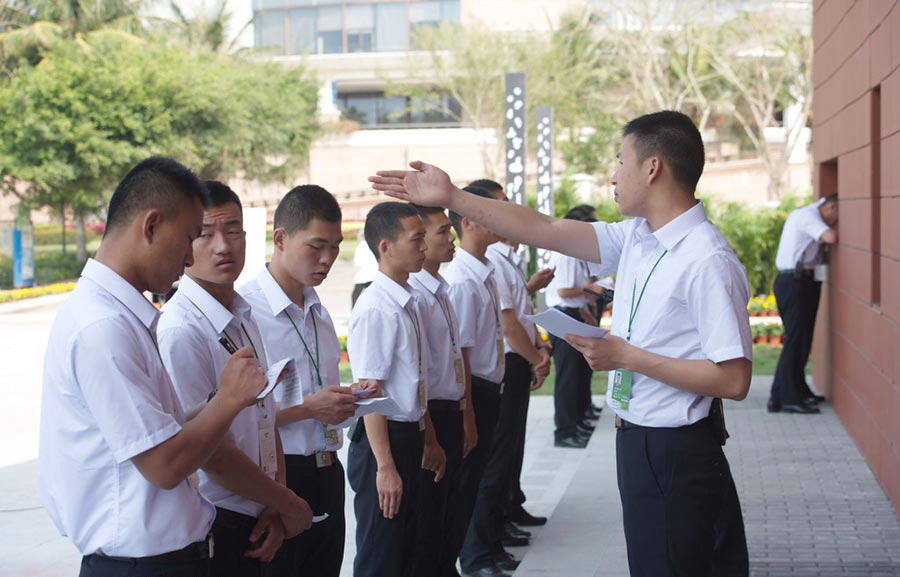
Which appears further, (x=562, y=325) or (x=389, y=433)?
(x=389, y=433)

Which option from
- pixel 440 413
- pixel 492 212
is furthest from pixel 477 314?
pixel 492 212

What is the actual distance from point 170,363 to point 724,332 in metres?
1.54

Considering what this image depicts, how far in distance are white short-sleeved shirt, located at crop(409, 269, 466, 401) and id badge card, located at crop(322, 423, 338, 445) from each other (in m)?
1.07

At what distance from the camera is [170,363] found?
2842mm

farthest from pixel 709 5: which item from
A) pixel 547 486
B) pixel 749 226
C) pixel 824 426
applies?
pixel 547 486

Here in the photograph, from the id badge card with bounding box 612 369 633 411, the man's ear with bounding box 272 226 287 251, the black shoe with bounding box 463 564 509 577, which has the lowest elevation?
the black shoe with bounding box 463 564 509 577

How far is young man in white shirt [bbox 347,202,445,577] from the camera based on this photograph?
4211 millimetres

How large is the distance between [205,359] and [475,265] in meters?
2.89

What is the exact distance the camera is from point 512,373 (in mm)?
6531

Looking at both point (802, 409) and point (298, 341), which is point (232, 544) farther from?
point (802, 409)

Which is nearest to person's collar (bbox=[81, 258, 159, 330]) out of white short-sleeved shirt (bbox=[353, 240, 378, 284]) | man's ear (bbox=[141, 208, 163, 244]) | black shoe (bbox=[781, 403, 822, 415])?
man's ear (bbox=[141, 208, 163, 244])

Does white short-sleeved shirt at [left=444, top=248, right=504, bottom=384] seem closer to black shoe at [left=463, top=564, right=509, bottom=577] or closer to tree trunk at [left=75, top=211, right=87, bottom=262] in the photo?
black shoe at [left=463, top=564, right=509, bottom=577]

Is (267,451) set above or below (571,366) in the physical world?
above

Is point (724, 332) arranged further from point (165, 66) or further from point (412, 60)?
point (412, 60)
